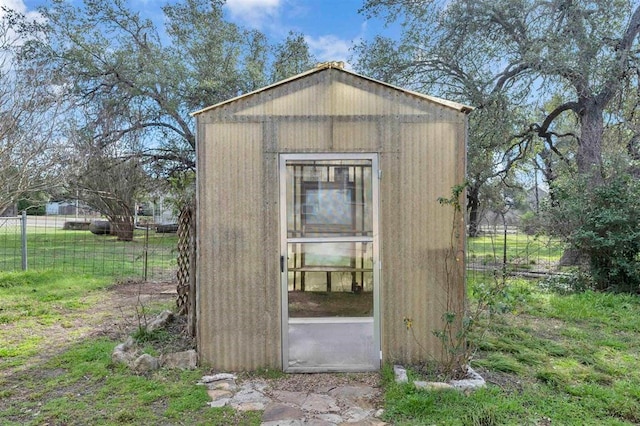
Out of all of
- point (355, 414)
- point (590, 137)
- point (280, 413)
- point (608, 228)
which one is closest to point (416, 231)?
point (355, 414)

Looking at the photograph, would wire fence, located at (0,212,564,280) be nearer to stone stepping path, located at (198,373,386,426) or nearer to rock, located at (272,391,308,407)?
stone stepping path, located at (198,373,386,426)

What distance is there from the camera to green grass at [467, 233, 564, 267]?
731 centimetres

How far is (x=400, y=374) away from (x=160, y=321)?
2.72 metres

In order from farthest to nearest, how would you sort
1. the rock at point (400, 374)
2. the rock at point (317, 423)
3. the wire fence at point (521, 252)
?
the wire fence at point (521, 252)
the rock at point (400, 374)
the rock at point (317, 423)

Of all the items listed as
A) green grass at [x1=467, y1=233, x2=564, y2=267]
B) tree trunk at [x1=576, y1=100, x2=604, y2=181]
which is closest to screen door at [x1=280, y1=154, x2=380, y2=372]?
green grass at [x1=467, y1=233, x2=564, y2=267]

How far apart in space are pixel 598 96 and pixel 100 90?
546 inches

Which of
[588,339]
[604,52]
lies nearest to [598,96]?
[604,52]

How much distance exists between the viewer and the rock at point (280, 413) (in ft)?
9.14

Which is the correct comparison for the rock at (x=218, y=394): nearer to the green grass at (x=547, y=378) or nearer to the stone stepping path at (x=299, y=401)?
the stone stepping path at (x=299, y=401)

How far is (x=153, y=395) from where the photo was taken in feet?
10.1

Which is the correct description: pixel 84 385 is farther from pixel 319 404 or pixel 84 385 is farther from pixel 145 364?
pixel 319 404

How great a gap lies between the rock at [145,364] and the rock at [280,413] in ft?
3.97

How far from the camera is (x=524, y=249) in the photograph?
854 cm

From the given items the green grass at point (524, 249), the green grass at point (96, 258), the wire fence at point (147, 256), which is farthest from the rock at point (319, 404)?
the green grass at point (96, 258)
